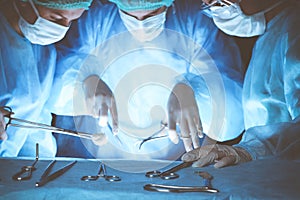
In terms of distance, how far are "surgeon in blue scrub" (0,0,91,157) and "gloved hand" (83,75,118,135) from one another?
0.16m

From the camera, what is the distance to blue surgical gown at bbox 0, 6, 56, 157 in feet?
5.01

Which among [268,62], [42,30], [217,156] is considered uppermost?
[42,30]

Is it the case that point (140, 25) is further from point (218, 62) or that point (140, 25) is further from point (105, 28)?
point (218, 62)

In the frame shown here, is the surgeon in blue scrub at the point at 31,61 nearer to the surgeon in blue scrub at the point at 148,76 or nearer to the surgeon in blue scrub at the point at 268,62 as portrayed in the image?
the surgeon in blue scrub at the point at 148,76

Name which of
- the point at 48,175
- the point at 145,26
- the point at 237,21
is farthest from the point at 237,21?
the point at 48,175

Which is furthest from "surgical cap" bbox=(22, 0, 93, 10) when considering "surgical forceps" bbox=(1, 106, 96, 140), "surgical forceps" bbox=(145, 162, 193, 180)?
"surgical forceps" bbox=(145, 162, 193, 180)

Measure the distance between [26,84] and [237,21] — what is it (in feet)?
2.80

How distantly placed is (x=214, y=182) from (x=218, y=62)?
0.60 m

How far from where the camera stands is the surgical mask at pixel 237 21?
4.98 feet

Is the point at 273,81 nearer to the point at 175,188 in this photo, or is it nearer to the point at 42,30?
the point at 175,188

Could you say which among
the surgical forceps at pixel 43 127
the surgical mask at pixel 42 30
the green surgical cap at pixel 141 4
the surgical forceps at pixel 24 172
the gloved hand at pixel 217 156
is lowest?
the gloved hand at pixel 217 156

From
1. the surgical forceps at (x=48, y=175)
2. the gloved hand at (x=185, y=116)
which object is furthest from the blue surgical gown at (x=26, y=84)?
the gloved hand at (x=185, y=116)

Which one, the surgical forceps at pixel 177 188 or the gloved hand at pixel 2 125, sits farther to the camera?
the gloved hand at pixel 2 125

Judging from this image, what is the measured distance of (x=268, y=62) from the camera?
4.99ft
